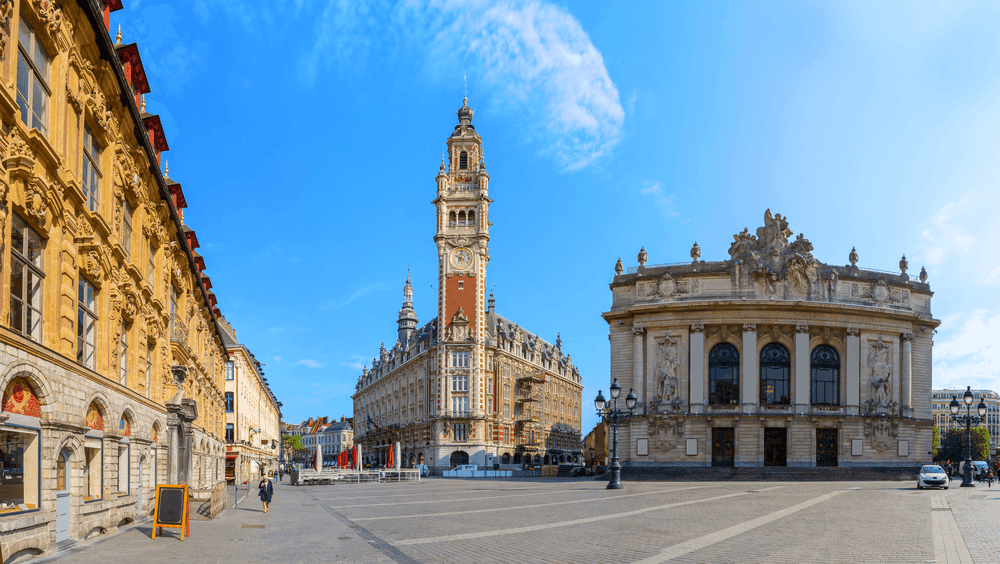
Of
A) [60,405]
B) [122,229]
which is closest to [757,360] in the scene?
[122,229]

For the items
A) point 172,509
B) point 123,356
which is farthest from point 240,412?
point 172,509

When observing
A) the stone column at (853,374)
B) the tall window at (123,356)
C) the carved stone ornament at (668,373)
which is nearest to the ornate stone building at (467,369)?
the carved stone ornament at (668,373)

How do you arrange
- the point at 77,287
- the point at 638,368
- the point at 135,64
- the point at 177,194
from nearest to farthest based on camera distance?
the point at 77,287 → the point at 135,64 → the point at 177,194 → the point at 638,368

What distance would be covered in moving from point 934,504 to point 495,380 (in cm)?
7383

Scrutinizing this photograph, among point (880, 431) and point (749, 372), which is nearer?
point (749, 372)

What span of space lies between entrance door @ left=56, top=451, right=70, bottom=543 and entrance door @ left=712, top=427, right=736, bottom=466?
183 ft

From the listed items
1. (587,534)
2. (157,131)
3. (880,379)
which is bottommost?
(587,534)

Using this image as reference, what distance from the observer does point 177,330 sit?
105ft

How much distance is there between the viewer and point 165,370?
28766mm

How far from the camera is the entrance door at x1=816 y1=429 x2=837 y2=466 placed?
6494 cm

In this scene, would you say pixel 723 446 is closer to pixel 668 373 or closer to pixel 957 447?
pixel 668 373

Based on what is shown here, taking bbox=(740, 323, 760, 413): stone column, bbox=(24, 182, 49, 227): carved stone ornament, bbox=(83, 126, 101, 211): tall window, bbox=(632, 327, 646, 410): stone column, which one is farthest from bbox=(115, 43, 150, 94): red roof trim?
bbox=(740, 323, 760, 413): stone column

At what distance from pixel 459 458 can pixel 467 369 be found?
10695 mm

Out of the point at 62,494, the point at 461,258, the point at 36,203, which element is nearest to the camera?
the point at 36,203
